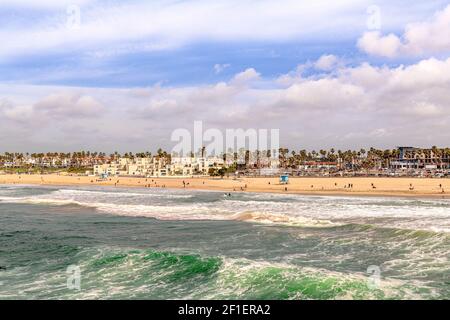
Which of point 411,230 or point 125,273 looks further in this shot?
point 411,230

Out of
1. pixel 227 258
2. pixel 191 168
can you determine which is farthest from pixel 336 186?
pixel 191 168

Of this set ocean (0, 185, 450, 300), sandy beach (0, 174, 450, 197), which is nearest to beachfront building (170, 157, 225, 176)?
sandy beach (0, 174, 450, 197)

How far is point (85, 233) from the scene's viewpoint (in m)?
31.1

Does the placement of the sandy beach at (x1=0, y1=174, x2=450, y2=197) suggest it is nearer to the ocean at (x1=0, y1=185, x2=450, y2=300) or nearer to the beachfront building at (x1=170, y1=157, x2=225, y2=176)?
the ocean at (x1=0, y1=185, x2=450, y2=300)

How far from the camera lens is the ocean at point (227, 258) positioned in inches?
659

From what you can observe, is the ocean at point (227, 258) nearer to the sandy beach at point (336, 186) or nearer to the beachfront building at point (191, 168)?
the sandy beach at point (336, 186)

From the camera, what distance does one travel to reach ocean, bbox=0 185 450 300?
54.9 ft

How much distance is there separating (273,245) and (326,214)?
17.8m
